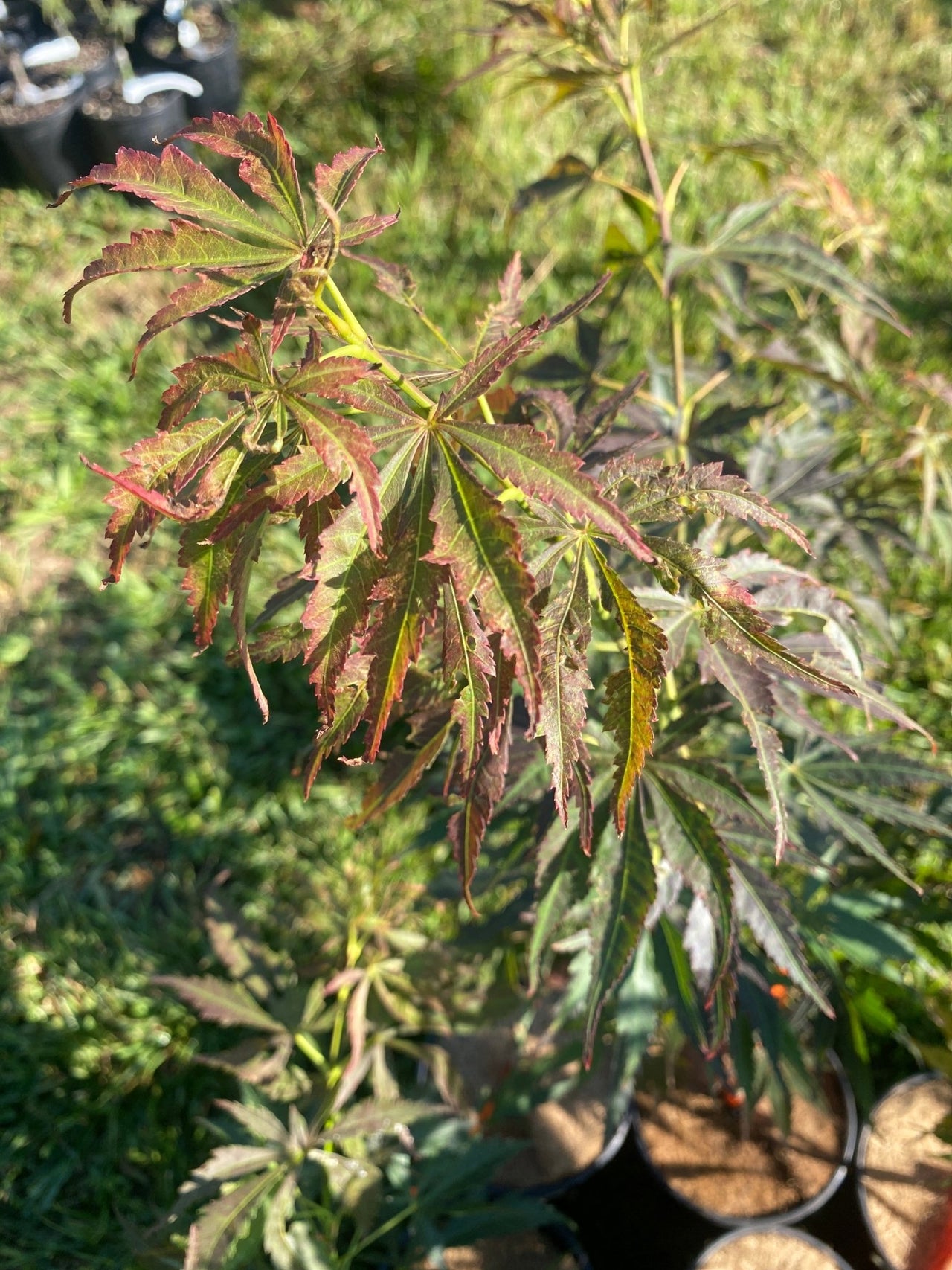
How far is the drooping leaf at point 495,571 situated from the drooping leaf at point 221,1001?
36.9 inches

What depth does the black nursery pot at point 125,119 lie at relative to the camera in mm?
3639

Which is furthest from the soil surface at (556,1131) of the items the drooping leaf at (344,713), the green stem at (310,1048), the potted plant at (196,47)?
the potted plant at (196,47)

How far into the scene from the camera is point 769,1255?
147 centimetres

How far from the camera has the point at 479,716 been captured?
0.76 m

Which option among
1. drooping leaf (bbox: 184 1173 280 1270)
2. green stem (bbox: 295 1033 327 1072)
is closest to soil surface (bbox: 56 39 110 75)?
green stem (bbox: 295 1033 327 1072)

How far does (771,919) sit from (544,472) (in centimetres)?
64

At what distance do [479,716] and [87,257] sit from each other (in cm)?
306

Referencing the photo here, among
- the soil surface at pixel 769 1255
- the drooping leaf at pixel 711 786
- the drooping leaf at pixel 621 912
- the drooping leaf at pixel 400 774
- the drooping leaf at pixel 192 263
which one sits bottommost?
the soil surface at pixel 769 1255

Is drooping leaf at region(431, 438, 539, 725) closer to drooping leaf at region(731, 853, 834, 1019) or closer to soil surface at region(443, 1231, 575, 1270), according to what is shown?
drooping leaf at region(731, 853, 834, 1019)

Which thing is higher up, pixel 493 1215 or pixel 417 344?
pixel 417 344

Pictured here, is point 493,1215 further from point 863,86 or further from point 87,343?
point 863,86

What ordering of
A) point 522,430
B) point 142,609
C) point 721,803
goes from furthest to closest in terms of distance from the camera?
point 142,609
point 721,803
point 522,430

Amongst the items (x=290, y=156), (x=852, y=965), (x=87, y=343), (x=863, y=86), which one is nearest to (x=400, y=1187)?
(x=852, y=965)

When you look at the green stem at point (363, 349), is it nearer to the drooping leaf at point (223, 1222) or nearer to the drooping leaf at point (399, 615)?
the drooping leaf at point (399, 615)
